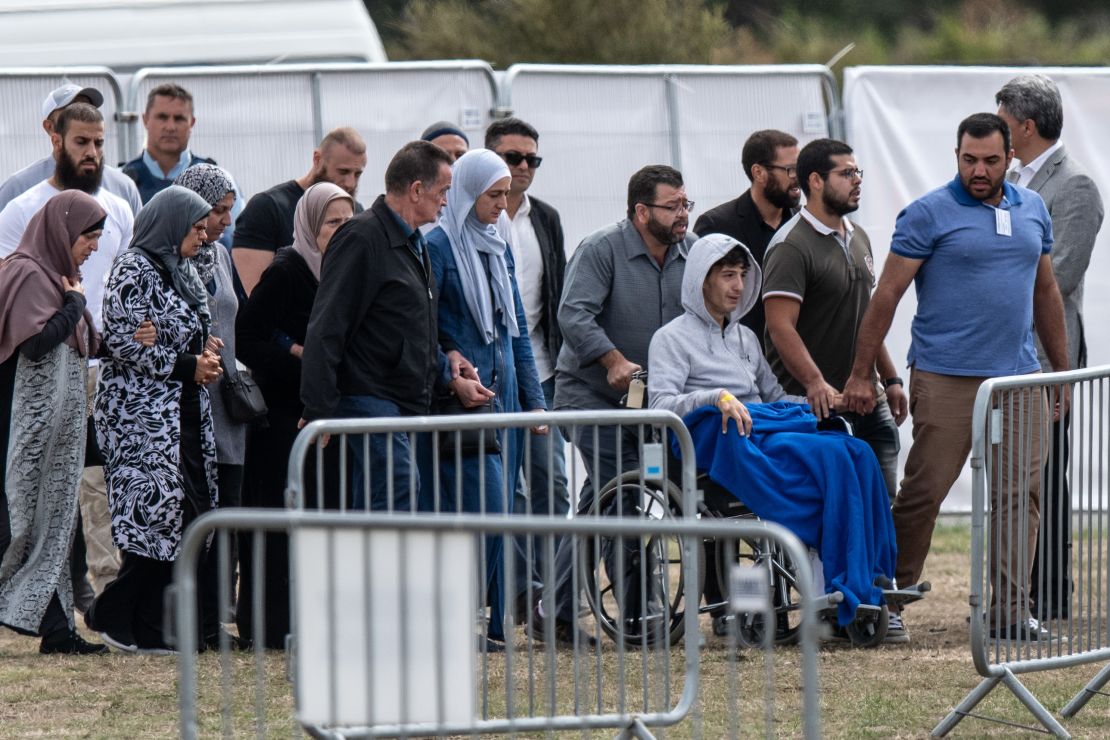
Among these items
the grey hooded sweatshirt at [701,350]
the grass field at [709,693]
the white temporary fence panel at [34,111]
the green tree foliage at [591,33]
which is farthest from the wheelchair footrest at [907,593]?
the green tree foliage at [591,33]

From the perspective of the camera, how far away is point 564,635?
20.8 feet

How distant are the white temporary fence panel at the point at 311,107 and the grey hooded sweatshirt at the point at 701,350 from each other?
2.98 metres

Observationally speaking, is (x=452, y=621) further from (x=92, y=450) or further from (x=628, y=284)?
(x=92, y=450)

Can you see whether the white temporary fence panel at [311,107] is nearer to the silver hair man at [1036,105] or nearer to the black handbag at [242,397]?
the black handbag at [242,397]

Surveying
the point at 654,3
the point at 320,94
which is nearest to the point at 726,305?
the point at 320,94

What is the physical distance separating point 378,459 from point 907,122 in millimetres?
5335

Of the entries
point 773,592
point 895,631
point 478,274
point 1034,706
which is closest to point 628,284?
point 478,274

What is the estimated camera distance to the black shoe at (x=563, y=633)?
5064 mm

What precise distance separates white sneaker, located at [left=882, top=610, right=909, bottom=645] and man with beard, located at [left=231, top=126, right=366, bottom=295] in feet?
9.38

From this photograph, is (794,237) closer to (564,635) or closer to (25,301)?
(564,635)

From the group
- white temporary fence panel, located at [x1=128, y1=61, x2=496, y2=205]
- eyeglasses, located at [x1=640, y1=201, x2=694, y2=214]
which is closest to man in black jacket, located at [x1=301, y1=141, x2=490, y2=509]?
eyeglasses, located at [x1=640, y1=201, x2=694, y2=214]

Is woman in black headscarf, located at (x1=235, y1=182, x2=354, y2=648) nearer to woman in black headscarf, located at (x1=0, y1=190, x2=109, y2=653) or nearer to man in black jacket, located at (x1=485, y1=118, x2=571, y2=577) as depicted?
woman in black headscarf, located at (x1=0, y1=190, x2=109, y2=653)

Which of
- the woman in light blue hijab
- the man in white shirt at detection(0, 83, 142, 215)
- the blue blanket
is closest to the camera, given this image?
the blue blanket

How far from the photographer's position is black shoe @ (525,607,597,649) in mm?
5064
